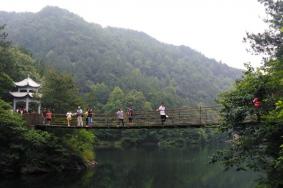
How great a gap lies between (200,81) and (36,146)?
142257 millimetres

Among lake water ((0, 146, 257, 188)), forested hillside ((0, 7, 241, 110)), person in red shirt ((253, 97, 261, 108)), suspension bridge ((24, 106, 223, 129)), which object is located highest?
forested hillside ((0, 7, 241, 110))

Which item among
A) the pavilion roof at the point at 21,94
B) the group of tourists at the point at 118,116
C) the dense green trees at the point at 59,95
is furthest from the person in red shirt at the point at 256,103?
the pavilion roof at the point at 21,94

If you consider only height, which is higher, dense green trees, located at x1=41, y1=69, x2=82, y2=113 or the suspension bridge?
dense green trees, located at x1=41, y1=69, x2=82, y2=113

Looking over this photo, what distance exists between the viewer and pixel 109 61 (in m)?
143

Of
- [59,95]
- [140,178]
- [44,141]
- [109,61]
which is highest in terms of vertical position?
[109,61]

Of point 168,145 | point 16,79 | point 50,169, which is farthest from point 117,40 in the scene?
point 50,169

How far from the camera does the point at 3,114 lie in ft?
89.6

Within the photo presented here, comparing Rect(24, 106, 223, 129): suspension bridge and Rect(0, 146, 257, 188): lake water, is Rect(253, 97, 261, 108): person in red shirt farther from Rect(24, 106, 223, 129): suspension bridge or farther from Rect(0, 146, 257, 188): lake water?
Rect(0, 146, 257, 188): lake water

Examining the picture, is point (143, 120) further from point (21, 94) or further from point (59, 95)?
point (21, 94)

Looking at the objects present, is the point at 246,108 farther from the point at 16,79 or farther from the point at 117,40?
the point at 117,40

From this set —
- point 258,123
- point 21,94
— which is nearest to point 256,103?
point 258,123

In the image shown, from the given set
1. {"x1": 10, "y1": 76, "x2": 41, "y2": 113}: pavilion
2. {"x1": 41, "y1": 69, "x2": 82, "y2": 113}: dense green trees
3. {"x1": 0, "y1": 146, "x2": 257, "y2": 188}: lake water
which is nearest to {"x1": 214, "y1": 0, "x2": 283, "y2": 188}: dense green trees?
{"x1": 0, "y1": 146, "x2": 257, "y2": 188}: lake water

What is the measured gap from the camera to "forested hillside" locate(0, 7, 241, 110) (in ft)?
417

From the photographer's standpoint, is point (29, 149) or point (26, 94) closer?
point (29, 149)
